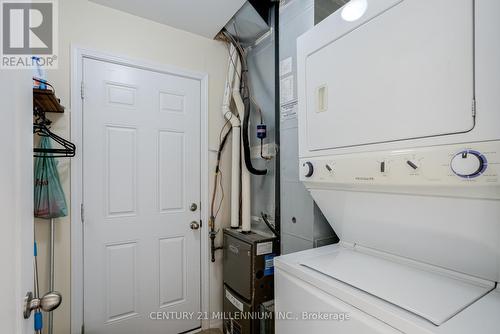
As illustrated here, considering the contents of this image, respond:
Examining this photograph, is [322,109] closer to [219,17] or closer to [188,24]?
[219,17]

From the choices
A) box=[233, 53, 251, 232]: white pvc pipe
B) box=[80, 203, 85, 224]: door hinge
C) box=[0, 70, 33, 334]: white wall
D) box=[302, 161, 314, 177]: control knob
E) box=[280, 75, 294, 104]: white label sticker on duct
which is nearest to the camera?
box=[0, 70, 33, 334]: white wall

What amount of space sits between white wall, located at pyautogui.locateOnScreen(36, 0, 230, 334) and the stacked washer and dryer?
1237 millimetres

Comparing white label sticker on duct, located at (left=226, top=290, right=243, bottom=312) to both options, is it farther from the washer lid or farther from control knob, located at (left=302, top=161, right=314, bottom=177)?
control knob, located at (left=302, top=161, right=314, bottom=177)

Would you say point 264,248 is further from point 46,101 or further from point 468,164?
point 46,101

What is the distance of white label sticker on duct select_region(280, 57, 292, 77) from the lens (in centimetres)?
164

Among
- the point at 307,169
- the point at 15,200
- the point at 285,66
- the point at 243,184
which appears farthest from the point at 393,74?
the point at 243,184

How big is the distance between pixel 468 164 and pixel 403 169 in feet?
0.58

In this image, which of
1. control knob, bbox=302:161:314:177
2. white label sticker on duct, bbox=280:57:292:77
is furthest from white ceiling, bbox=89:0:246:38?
control knob, bbox=302:161:314:177

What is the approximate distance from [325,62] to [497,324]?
109 cm

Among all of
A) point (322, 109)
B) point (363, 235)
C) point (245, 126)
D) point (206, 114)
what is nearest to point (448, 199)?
point (363, 235)

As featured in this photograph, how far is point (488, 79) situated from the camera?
673mm

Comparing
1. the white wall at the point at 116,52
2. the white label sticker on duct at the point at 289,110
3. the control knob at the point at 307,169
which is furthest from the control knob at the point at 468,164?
the white wall at the point at 116,52

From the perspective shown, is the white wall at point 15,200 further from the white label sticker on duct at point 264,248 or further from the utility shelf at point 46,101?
the white label sticker on duct at point 264,248

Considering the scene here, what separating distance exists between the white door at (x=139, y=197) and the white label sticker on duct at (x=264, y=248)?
666mm
